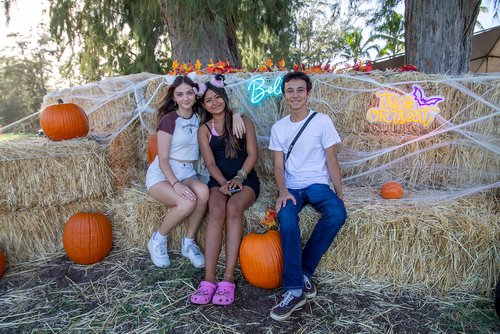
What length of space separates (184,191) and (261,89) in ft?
4.64

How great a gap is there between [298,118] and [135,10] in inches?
166

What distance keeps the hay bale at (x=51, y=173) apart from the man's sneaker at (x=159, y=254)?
89 centimetres

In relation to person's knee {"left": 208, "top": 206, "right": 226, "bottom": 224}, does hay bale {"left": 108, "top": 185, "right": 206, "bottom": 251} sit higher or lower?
lower

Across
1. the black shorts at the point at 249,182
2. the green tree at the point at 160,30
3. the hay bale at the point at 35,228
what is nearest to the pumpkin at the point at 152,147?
the hay bale at the point at 35,228

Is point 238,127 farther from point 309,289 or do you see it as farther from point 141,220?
point 309,289

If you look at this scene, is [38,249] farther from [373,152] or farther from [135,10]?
[135,10]

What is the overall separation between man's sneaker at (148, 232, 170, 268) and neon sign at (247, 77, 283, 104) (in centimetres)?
165

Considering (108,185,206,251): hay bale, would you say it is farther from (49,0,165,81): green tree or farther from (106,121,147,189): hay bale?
(49,0,165,81): green tree

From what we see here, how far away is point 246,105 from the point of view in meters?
3.53

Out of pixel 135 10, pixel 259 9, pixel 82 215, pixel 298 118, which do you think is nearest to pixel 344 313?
pixel 298 118

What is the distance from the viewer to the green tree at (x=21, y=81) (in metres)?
28.3

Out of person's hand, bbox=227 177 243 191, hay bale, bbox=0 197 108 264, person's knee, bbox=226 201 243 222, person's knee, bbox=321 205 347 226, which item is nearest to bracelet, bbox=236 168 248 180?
person's hand, bbox=227 177 243 191

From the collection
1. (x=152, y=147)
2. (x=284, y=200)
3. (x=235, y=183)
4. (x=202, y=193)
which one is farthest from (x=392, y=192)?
(x=152, y=147)

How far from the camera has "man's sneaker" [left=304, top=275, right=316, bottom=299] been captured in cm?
230
